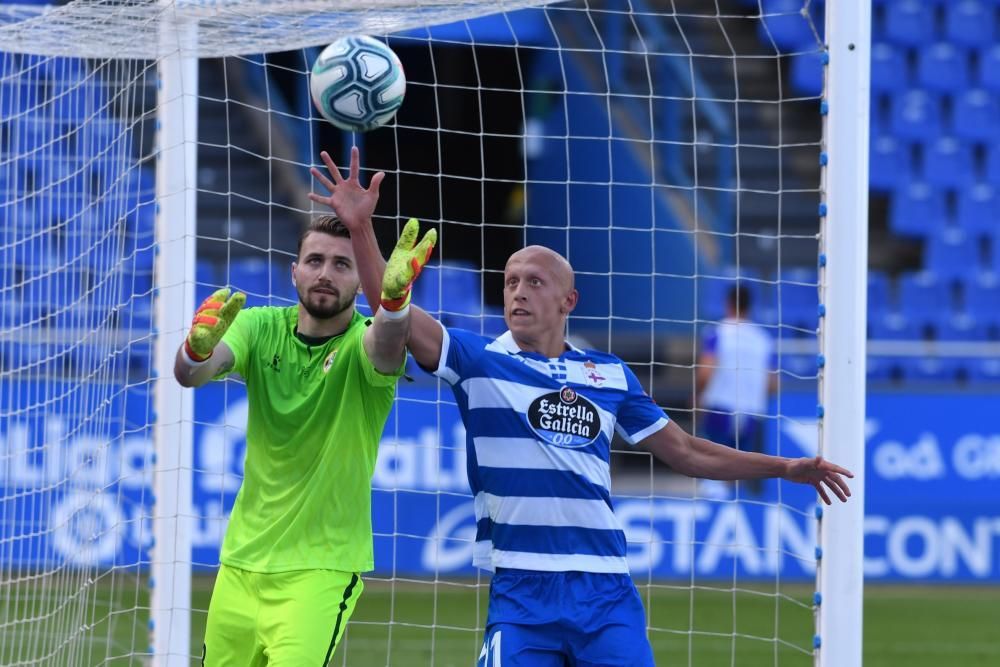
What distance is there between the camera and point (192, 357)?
5215mm

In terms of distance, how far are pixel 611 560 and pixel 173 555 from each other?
252 cm

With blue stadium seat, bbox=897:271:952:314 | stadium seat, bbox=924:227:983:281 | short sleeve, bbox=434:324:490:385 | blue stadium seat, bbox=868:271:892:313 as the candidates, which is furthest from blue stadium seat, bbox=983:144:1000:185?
short sleeve, bbox=434:324:490:385

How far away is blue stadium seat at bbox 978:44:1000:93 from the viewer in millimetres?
18047

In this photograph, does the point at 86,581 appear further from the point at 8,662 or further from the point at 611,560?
the point at 611,560

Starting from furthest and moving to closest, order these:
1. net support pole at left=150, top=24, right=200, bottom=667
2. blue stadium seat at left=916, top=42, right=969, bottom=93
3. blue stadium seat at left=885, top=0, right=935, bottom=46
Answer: blue stadium seat at left=885, top=0, right=935, bottom=46 < blue stadium seat at left=916, top=42, right=969, bottom=93 < net support pole at left=150, top=24, right=200, bottom=667

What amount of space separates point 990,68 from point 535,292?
14.1 m

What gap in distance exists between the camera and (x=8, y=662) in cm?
763

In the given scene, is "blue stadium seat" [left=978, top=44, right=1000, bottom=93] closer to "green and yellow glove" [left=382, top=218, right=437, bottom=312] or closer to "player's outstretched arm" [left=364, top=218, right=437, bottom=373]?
"player's outstretched arm" [left=364, top=218, right=437, bottom=373]

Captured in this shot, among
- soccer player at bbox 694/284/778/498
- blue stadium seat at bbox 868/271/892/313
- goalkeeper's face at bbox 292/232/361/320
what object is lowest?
goalkeeper's face at bbox 292/232/361/320

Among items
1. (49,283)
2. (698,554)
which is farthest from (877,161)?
(49,283)

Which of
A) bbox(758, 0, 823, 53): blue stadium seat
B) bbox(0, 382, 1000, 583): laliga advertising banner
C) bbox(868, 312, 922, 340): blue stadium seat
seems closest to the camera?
bbox(0, 382, 1000, 583): laliga advertising banner

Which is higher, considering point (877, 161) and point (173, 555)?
point (877, 161)

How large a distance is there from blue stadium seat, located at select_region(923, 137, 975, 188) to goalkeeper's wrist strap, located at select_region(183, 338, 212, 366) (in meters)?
13.7

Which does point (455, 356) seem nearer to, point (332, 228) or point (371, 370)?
point (371, 370)
